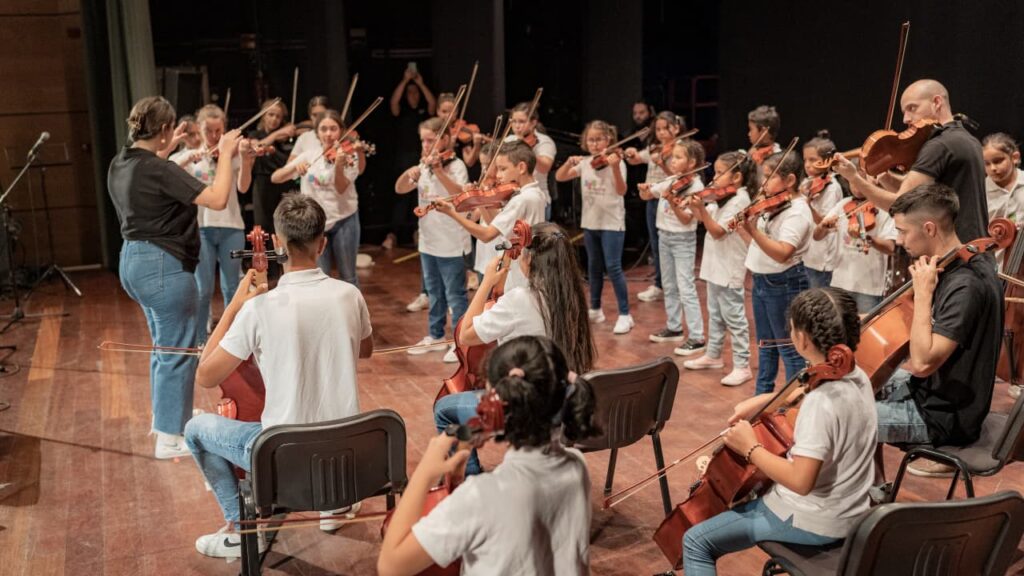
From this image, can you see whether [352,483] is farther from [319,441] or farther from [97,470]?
[97,470]

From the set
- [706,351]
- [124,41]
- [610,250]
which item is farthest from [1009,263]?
[124,41]

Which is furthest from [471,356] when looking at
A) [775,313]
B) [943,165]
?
[943,165]

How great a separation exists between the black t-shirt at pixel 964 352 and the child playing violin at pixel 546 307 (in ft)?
3.96

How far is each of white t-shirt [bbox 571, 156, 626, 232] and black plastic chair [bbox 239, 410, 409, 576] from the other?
3828mm

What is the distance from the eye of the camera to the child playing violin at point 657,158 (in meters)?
7.19

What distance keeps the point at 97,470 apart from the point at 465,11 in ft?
20.6

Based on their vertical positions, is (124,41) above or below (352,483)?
above

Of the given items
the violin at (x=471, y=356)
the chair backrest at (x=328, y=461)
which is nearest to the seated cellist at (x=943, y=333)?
the violin at (x=471, y=356)

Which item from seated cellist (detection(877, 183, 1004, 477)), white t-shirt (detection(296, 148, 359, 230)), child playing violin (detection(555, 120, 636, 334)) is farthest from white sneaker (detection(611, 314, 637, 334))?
seated cellist (detection(877, 183, 1004, 477))

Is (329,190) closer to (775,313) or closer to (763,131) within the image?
(763,131)

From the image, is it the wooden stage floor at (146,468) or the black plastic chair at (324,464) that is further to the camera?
the wooden stage floor at (146,468)

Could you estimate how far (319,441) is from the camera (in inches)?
115

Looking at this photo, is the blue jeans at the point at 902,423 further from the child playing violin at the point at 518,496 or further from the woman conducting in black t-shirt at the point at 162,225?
the woman conducting in black t-shirt at the point at 162,225

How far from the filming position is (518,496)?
6.73 feet
